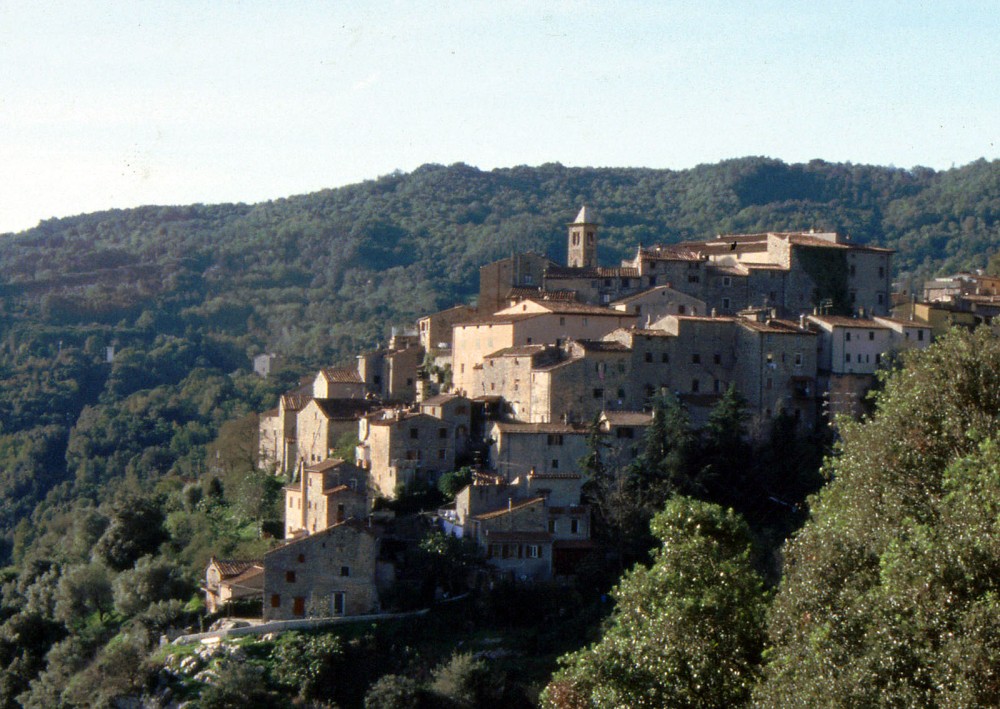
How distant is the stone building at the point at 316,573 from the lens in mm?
38812

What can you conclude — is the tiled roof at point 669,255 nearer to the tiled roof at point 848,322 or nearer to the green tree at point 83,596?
the tiled roof at point 848,322

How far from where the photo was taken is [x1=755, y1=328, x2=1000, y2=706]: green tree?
1471cm

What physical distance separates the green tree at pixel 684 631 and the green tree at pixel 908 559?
99 cm

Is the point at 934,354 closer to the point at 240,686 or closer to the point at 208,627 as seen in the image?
the point at 240,686

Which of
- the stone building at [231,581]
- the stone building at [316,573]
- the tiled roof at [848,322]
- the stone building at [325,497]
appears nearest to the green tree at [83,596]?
the stone building at [231,581]

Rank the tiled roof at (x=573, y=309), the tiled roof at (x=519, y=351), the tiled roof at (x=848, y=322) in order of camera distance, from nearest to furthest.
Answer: the tiled roof at (x=519, y=351), the tiled roof at (x=573, y=309), the tiled roof at (x=848, y=322)

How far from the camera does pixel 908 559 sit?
597 inches

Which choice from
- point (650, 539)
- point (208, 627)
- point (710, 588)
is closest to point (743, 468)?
point (650, 539)

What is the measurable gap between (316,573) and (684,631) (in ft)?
70.6

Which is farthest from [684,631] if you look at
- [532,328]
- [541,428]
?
[532,328]

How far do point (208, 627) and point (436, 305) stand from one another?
63.3 m

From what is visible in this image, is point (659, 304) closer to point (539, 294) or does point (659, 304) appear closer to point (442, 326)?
point (539, 294)

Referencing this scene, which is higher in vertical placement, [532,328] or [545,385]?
[532,328]

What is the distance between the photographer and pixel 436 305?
102688mm
